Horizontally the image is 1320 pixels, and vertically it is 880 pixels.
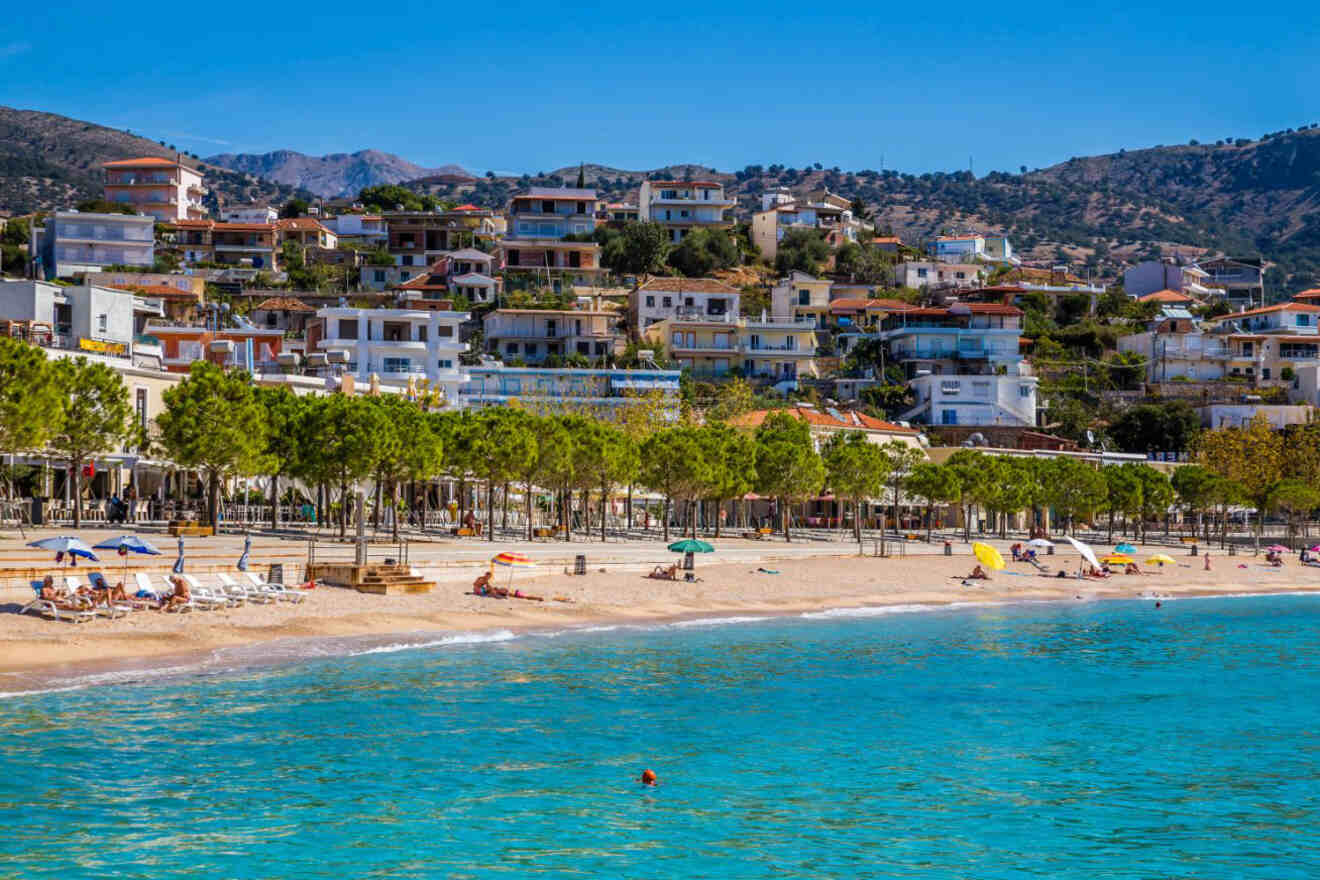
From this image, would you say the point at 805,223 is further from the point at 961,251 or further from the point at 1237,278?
the point at 1237,278

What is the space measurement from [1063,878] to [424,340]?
84252 millimetres

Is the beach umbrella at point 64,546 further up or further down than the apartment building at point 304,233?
further down

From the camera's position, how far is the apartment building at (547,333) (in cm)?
11706

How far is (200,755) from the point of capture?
77.3 feet

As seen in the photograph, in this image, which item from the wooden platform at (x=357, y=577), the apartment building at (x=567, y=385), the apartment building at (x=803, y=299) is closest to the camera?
the wooden platform at (x=357, y=577)

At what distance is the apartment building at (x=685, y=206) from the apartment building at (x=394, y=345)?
175ft

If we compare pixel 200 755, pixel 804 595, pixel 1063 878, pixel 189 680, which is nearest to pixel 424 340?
pixel 804 595

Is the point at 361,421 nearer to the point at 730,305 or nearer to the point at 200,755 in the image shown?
the point at 200,755

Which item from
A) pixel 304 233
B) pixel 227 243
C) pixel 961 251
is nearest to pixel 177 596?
pixel 227 243

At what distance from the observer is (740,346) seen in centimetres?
12144

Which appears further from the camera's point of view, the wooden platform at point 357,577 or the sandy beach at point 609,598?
the wooden platform at point 357,577

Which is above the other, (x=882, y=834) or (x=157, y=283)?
(x=157, y=283)

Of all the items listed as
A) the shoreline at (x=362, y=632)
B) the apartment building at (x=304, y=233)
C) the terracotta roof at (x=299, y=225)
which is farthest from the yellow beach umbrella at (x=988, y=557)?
the terracotta roof at (x=299, y=225)

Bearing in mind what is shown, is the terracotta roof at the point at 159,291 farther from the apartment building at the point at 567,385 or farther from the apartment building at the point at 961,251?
the apartment building at the point at 961,251
